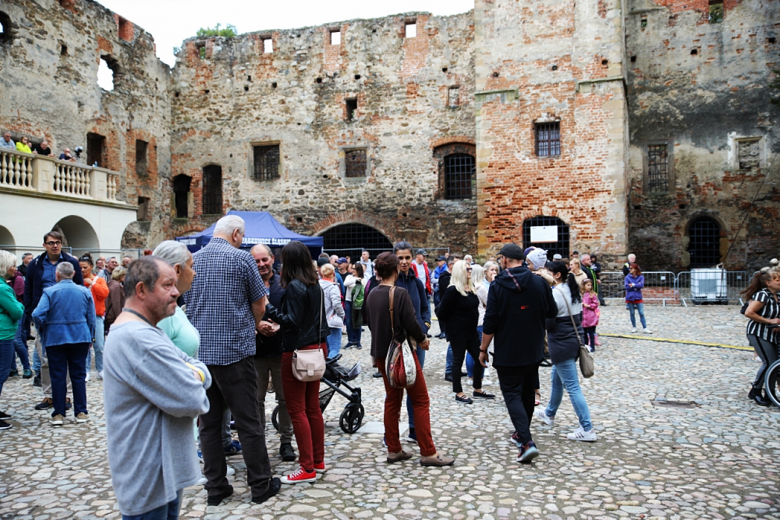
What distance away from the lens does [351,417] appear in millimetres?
5527

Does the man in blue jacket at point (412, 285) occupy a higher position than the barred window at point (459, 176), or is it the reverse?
the barred window at point (459, 176)

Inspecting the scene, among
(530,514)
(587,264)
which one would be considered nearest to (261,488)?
(530,514)

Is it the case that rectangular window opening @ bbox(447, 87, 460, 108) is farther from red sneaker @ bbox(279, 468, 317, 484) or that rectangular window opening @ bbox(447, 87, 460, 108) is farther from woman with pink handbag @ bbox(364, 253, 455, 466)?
red sneaker @ bbox(279, 468, 317, 484)

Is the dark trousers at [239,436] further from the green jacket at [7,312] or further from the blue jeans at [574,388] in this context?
the green jacket at [7,312]

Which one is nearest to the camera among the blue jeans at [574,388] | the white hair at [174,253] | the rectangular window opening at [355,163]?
the white hair at [174,253]

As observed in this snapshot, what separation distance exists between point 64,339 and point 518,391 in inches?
175

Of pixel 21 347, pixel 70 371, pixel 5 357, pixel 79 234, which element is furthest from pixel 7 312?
pixel 79 234

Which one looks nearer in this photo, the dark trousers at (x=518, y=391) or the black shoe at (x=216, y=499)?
the black shoe at (x=216, y=499)

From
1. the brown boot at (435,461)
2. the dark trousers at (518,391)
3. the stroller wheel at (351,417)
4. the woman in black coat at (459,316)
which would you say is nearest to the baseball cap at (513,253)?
the dark trousers at (518,391)

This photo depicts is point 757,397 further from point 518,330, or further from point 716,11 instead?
point 716,11

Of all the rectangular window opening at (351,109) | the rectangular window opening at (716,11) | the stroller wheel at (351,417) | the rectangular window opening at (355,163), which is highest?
the rectangular window opening at (716,11)

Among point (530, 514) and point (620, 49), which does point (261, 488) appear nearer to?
point (530, 514)

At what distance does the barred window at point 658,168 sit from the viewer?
2181cm

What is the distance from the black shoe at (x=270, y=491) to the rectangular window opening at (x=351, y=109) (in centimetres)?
1939
